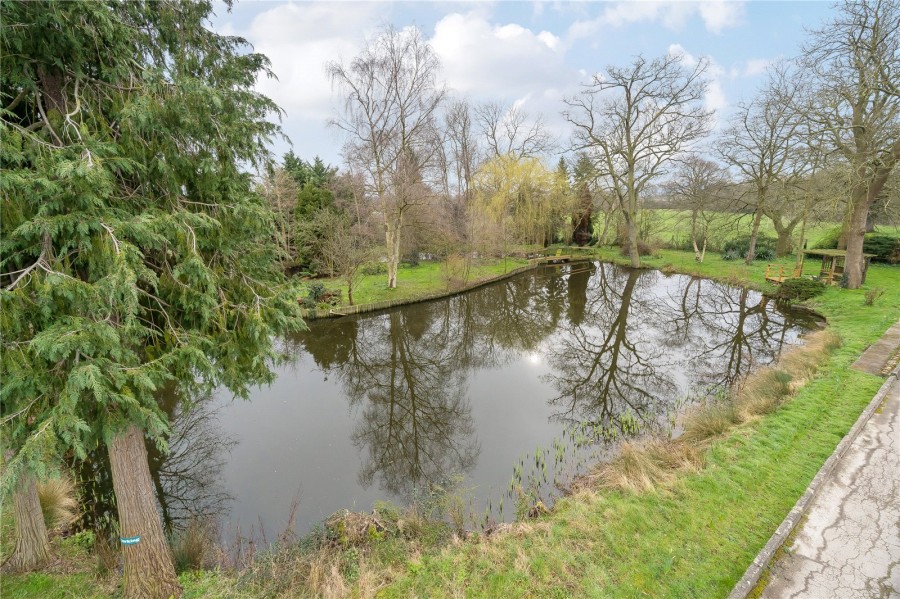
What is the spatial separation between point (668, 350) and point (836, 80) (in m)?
10.9

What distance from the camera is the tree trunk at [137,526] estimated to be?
426cm

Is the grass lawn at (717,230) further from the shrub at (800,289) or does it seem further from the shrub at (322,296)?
the shrub at (322,296)

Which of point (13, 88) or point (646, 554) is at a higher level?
point (13, 88)

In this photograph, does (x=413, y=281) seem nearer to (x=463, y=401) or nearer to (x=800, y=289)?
(x=463, y=401)

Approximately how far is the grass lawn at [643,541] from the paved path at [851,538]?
0.27 m

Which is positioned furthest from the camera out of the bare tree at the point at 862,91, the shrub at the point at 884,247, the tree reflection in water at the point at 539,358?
the shrub at the point at 884,247

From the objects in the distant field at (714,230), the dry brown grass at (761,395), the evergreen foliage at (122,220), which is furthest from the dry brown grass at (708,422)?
the distant field at (714,230)

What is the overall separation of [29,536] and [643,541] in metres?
7.29

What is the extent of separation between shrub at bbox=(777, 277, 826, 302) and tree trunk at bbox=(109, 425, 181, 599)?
21.3m

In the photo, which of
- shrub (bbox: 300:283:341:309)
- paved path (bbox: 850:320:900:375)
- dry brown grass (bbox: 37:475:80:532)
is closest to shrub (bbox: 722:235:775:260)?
paved path (bbox: 850:320:900:375)

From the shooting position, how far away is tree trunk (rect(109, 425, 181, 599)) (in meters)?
4.26

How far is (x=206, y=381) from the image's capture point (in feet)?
14.2

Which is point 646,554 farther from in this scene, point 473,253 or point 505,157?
point 505,157

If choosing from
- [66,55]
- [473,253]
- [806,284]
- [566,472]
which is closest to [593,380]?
[566,472]
